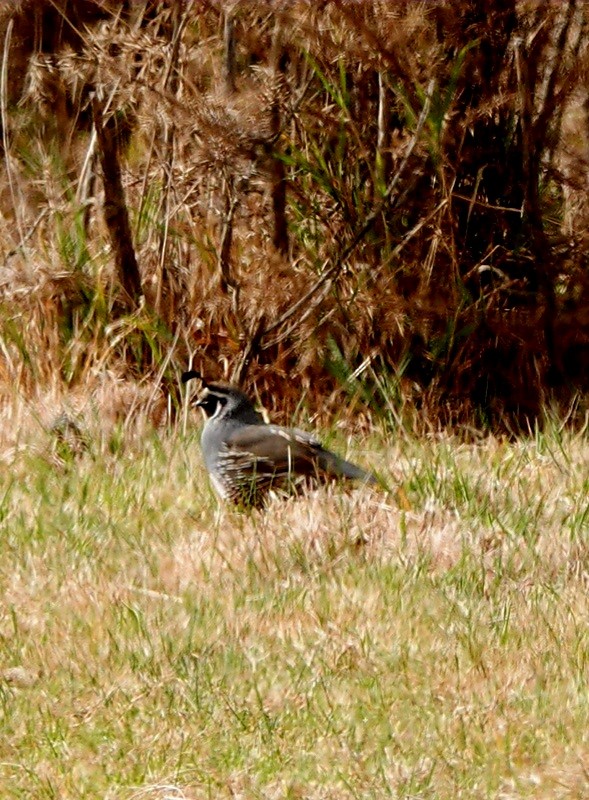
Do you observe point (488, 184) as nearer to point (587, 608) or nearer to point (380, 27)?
point (380, 27)

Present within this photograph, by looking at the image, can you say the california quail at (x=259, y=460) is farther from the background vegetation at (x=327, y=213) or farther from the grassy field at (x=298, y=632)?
the background vegetation at (x=327, y=213)

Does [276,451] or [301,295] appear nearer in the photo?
[276,451]

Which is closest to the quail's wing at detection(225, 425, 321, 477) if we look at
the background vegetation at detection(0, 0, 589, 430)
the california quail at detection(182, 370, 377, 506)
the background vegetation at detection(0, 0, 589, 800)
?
the california quail at detection(182, 370, 377, 506)

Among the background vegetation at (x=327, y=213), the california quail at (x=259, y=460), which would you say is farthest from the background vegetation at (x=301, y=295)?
the california quail at (x=259, y=460)

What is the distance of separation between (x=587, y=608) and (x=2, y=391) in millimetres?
3392

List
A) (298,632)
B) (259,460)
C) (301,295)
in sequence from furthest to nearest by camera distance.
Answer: (301,295) < (259,460) < (298,632)

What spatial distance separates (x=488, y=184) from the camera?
7008 mm

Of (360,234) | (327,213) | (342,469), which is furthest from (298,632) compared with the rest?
(327,213)

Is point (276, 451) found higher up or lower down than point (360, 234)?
lower down

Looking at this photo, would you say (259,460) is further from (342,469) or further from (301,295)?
(301,295)

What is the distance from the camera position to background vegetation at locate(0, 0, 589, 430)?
6582mm

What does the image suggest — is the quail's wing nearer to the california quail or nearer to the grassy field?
the california quail

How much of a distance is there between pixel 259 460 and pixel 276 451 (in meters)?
0.07

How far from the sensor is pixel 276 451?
5.60 metres
